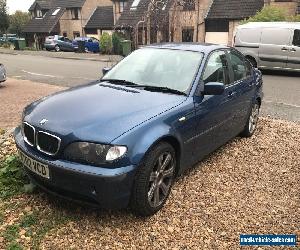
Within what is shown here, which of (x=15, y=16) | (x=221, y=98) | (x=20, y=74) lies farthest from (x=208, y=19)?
(x=15, y=16)

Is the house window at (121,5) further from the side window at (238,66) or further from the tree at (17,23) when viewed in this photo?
the side window at (238,66)

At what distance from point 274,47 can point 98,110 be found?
12.1 m

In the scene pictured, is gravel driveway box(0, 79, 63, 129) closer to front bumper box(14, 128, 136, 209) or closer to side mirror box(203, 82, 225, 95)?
front bumper box(14, 128, 136, 209)

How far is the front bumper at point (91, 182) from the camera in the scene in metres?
3.18

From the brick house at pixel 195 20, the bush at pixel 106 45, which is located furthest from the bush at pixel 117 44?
the brick house at pixel 195 20

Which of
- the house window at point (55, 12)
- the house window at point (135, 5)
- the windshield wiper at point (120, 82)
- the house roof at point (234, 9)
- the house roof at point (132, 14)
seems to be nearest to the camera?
the windshield wiper at point (120, 82)

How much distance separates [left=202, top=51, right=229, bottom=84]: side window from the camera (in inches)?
179

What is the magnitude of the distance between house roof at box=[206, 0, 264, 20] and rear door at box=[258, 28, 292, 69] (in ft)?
47.4

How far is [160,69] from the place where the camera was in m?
4.54

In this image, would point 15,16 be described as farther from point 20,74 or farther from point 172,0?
point 20,74

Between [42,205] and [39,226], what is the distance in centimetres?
36

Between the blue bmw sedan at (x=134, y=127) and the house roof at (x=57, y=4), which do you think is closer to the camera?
the blue bmw sedan at (x=134, y=127)

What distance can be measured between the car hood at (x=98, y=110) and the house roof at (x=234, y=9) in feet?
85.5

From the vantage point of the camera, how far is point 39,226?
354 cm
